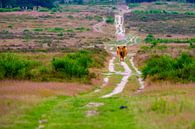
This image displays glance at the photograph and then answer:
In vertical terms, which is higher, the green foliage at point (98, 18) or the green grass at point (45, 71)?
the green grass at point (45, 71)

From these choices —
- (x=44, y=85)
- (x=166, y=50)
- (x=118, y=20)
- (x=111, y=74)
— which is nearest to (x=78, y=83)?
(x=44, y=85)

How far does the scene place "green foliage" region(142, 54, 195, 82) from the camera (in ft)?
133

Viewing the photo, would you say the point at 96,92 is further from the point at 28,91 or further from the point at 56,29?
the point at 56,29

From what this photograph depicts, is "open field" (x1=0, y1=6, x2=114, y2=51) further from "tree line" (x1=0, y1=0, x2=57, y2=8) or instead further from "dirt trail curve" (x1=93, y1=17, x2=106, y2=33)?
"tree line" (x1=0, y1=0, x2=57, y2=8)

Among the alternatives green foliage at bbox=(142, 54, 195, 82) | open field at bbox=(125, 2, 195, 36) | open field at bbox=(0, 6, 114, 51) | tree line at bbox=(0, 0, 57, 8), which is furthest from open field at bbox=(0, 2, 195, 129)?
tree line at bbox=(0, 0, 57, 8)

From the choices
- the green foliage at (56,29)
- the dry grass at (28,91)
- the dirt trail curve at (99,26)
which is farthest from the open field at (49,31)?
the dry grass at (28,91)

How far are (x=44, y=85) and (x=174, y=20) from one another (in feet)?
369

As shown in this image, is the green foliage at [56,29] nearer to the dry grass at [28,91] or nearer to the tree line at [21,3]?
the tree line at [21,3]

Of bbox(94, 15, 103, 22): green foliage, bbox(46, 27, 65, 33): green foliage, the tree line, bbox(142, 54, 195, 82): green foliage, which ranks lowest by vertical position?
bbox(94, 15, 103, 22): green foliage

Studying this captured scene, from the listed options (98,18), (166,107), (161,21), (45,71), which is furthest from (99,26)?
(166,107)

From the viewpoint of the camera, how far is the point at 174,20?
481ft

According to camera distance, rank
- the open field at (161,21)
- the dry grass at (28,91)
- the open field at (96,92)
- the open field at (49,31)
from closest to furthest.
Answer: the open field at (96,92) < the dry grass at (28,91) < the open field at (49,31) < the open field at (161,21)

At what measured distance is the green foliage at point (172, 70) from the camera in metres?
40.6

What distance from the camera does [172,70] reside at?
4222cm
